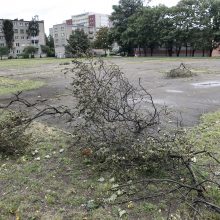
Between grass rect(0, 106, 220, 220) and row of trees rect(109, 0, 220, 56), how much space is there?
132 feet

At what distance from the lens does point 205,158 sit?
4418 mm

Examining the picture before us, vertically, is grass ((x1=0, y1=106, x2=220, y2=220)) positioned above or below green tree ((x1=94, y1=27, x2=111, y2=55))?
below

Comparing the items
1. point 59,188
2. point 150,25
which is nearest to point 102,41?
point 150,25

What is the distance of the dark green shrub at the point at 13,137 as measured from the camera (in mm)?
4824

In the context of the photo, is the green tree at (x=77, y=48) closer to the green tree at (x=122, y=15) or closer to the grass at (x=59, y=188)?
the grass at (x=59, y=188)

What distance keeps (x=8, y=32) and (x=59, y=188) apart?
7872cm

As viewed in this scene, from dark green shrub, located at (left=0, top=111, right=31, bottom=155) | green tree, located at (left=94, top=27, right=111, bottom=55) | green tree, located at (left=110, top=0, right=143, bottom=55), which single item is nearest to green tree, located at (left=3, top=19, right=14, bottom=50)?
green tree, located at (left=94, top=27, right=111, bottom=55)

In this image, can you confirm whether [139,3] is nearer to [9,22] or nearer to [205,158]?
[9,22]

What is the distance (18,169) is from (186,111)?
4704mm

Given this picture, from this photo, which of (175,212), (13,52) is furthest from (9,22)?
(175,212)

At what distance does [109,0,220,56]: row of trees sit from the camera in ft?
139

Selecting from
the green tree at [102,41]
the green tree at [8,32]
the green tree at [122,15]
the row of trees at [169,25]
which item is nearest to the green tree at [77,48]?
the row of trees at [169,25]

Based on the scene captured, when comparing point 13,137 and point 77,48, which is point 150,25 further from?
point 13,137

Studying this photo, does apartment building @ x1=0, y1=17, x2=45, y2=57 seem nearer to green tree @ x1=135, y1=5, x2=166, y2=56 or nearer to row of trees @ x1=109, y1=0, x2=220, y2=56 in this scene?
row of trees @ x1=109, y1=0, x2=220, y2=56
